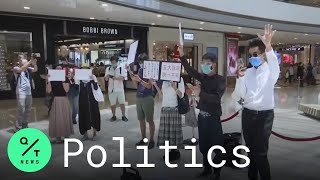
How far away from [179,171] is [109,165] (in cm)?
92

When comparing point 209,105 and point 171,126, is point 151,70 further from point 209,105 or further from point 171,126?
point 209,105

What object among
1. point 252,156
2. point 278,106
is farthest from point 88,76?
point 278,106

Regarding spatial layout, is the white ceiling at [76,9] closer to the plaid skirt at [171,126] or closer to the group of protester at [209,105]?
the group of protester at [209,105]

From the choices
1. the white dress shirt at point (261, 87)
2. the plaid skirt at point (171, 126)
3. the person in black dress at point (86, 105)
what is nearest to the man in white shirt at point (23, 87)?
the person in black dress at point (86, 105)

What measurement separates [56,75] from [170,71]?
80.0 inches

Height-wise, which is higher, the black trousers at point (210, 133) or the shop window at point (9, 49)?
the shop window at point (9, 49)

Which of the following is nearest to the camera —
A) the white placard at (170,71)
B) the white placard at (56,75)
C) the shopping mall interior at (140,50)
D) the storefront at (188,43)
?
the white placard at (170,71)

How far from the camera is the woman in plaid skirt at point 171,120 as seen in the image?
4633 millimetres

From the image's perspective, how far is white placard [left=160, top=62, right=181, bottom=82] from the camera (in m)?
4.45

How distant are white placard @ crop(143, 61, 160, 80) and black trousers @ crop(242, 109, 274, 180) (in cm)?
159

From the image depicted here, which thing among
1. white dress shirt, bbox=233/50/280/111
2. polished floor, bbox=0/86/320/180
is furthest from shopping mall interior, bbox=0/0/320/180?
white dress shirt, bbox=233/50/280/111

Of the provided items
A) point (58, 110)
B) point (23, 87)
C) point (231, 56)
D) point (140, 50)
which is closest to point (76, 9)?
point (23, 87)

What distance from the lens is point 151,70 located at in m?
4.78

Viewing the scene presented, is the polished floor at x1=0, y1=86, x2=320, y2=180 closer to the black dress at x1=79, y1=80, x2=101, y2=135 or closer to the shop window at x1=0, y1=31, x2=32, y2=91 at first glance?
the black dress at x1=79, y1=80, x2=101, y2=135
